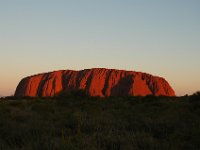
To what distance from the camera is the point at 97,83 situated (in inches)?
4434

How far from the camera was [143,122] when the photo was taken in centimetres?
1313

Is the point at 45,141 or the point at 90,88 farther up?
the point at 45,141

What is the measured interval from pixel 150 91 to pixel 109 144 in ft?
341

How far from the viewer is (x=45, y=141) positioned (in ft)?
27.4

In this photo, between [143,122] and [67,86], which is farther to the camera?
[67,86]

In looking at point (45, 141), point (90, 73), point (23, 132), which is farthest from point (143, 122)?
point (90, 73)

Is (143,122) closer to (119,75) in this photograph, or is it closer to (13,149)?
(13,149)

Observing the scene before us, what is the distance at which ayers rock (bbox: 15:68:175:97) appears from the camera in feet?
357

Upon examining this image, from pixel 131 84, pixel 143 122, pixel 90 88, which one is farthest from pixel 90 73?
pixel 143 122

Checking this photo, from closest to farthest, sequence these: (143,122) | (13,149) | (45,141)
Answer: (13,149), (45,141), (143,122)

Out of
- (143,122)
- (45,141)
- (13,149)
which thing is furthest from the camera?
(143,122)

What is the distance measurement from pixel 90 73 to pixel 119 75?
9270 millimetres

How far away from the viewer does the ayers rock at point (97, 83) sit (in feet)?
357

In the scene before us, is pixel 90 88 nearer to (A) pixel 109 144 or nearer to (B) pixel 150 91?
(B) pixel 150 91
